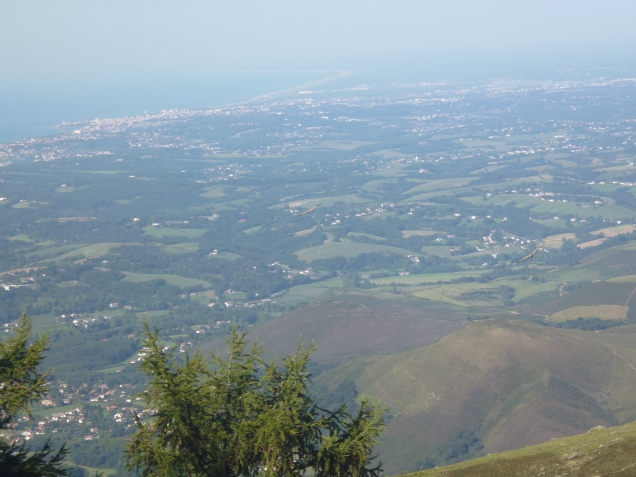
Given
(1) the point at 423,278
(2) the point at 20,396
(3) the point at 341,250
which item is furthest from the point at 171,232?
(2) the point at 20,396

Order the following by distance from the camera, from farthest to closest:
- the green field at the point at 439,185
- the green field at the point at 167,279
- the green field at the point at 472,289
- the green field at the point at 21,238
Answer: the green field at the point at 439,185, the green field at the point at 21,238, the green field at the point at 167,279, the green field at the point at 472,289

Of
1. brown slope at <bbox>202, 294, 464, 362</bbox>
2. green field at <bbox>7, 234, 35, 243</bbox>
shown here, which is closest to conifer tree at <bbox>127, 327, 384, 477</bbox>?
brown slope at <bbox>202, 294, 464, 362</bbox>

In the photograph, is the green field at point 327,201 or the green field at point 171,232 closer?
the green field at point 171,232

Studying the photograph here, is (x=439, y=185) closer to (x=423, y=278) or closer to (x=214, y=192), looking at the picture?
(x=214, y=192)

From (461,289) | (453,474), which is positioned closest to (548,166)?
(461,289)

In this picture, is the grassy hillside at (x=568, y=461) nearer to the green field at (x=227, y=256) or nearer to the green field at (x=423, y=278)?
the green field at (x=423, y=278)

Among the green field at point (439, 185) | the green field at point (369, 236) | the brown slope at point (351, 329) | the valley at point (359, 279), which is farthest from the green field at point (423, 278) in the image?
the green field at point (439, 185)
